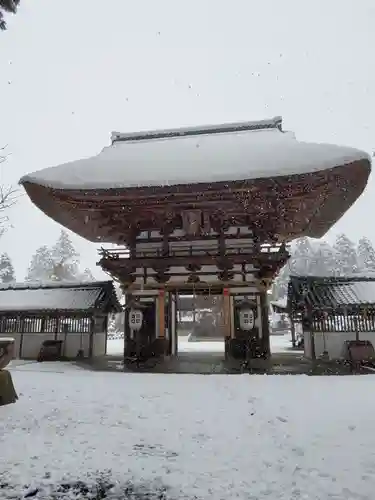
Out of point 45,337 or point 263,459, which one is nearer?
point 263,459

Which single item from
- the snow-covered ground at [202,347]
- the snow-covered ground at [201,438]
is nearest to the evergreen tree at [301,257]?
the snow-covered ground at [202,347]

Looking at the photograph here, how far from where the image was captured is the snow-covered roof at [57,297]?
15930mm

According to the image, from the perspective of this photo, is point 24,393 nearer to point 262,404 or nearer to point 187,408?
point 187,408

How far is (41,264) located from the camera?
4819 centimetres

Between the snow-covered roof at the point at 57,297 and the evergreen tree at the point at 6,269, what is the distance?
71.4 feet

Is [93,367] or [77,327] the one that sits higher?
[77,327]

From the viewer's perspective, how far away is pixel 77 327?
1638cm

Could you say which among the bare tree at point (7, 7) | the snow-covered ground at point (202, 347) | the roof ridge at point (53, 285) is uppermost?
the bare tree at point (7, 7)

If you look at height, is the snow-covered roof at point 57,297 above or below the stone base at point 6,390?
above

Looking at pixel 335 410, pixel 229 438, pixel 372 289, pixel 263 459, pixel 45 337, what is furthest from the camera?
pixel 45 337

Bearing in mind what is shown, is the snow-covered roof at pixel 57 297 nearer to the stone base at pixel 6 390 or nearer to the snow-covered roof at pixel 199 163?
the snow-covered roof at pixel 199 163

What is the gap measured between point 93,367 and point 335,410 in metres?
8.05

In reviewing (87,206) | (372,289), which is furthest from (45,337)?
(372,289)

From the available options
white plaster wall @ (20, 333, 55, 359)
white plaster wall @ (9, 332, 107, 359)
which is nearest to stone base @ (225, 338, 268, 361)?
white plaster wall @ (9, 332, 107, 359)
